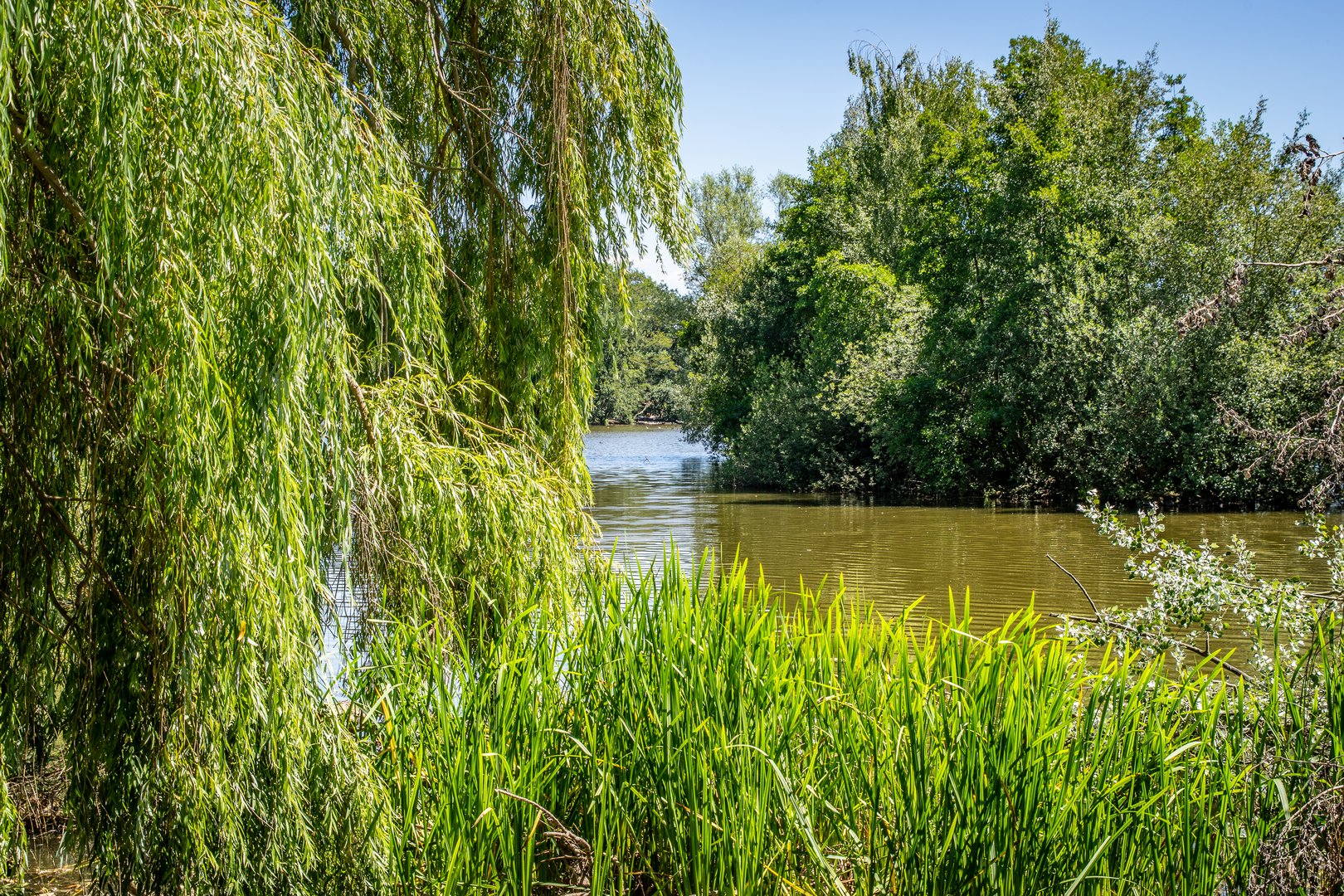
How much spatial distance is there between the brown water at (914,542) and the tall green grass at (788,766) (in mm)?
5902

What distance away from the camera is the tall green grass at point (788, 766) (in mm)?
3230

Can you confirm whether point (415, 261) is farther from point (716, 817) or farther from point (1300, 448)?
point (1300, 448)

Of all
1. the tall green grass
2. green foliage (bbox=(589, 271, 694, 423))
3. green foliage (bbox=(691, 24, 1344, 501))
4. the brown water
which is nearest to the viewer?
the tall green grass

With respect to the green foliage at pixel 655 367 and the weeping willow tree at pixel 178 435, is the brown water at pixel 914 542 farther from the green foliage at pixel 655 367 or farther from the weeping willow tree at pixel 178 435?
the weeping willow tree at pixel 178 435

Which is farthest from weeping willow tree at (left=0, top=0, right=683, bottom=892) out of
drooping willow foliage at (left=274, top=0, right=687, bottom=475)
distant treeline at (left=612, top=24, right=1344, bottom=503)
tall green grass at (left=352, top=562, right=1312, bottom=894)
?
distant treeline at (left=612, top=24, right=1344, bottom=503)

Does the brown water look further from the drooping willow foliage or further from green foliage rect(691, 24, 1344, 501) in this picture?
the drooping willow foliage

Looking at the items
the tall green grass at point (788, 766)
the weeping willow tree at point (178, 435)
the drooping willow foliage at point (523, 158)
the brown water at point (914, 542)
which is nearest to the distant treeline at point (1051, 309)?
the brown water at point (914, 542)

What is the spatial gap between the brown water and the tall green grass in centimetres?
590

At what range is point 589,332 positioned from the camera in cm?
582

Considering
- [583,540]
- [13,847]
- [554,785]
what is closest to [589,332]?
[583,540]

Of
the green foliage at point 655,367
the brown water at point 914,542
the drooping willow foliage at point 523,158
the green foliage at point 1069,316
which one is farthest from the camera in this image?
the green foliage at point 655,367

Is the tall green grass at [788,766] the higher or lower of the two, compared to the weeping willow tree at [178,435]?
lower

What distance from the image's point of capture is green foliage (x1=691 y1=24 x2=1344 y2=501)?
21469 mm

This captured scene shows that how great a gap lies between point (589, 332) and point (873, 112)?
32154 millimetres
